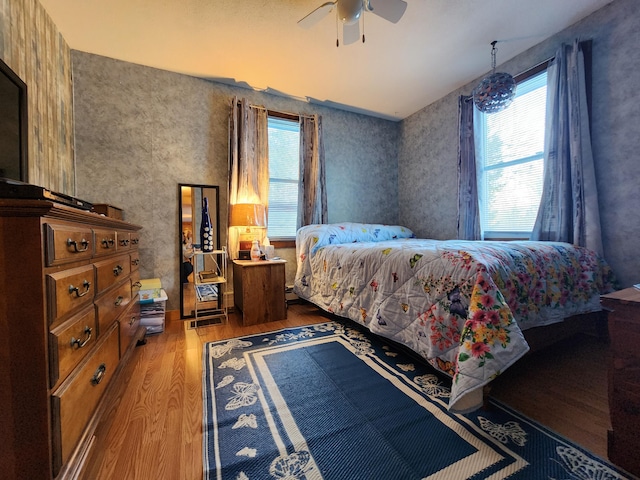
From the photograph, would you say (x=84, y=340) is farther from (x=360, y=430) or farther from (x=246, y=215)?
(x=246, y=215)

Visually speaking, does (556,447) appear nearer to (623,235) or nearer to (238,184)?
(623,235)

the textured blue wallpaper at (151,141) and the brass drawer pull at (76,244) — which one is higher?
the textured blue wallpaper at (151,141)

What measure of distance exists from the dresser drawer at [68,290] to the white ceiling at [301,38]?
2.08m

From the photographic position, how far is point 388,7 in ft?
5.70

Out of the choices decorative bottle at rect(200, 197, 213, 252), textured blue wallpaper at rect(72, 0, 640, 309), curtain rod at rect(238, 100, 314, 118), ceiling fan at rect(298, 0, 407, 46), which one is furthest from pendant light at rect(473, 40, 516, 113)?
decorative bottle at rect(200, 197, 213, 252)

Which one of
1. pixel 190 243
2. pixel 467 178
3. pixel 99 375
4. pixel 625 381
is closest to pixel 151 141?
pixel 190 243

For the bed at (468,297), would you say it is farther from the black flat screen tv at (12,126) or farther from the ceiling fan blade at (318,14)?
the black flat screen tv at (12,126)

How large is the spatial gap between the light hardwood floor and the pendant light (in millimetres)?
2071

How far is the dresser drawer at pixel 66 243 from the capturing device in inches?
28.9

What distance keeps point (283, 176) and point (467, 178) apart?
218cm

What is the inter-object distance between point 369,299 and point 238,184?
74.7 inches

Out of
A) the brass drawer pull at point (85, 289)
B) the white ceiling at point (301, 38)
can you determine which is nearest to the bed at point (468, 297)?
the brass drawer pull at point (85, 289)

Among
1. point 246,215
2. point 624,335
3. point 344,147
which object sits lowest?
point 624,335

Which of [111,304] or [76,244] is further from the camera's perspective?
[111,304]
